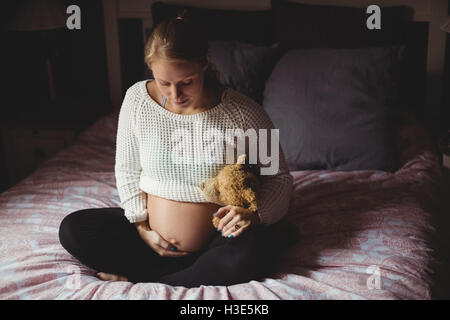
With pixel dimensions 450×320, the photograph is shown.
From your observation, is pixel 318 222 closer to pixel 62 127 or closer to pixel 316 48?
pixel 316 48

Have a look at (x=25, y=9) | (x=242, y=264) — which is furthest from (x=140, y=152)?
(x=25, y=9)

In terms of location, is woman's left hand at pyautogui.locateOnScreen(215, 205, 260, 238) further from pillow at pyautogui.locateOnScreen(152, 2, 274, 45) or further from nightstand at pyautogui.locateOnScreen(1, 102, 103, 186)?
nightstand at pyautogui.locateOnScreen(1, 102, 103, 186)

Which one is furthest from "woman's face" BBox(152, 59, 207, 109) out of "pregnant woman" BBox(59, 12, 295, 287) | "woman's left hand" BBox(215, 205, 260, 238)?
"woman's left hand" BBox(215, 205, 260, 238)

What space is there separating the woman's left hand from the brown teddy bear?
1 cm

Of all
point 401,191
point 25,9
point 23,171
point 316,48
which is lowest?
point 23,171

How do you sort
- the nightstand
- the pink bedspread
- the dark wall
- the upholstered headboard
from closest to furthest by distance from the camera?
the pink bedspread, the upholstered headboard, the nightstand, the dark wall

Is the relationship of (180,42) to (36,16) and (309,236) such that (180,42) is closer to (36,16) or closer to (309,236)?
(309,236)

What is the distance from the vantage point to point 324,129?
1747mm

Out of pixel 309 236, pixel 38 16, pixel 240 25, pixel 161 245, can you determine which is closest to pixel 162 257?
pixel 161 245

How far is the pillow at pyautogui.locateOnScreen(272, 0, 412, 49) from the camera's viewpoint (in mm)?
2035

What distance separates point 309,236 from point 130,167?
0.57m

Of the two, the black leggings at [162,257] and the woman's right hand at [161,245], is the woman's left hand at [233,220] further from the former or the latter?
the woman's right hand at [161,245]

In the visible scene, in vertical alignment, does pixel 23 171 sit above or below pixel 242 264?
below
